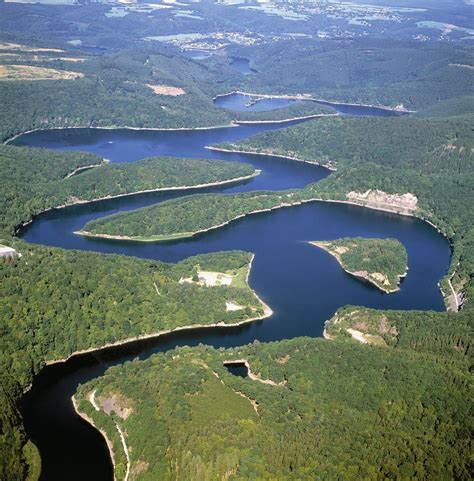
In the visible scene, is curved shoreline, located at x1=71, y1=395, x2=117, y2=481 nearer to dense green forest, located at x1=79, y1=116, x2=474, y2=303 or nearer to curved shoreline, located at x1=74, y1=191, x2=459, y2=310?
curved shoreline, located at x1=74, y1=191, x2=459, y2=310

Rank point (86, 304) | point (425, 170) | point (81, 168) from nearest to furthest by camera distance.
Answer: point (86, 304)
point (81, 168)
point (425, 170)

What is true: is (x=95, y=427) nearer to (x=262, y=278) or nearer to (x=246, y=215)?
(x=262, y=278)

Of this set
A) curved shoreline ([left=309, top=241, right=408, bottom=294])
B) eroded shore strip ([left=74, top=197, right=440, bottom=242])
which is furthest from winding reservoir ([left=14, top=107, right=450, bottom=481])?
eroded shore strip ([left=74, top=197, right=440, bottom=242])

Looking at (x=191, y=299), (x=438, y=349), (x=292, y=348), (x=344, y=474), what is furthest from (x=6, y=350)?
(x=438, y=349)

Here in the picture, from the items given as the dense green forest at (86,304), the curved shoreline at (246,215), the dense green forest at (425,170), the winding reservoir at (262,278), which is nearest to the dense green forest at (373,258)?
the winding reservoir at (262,278)

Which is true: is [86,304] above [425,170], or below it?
above

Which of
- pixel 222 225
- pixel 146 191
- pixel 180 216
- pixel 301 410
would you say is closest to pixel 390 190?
pixel 222 225

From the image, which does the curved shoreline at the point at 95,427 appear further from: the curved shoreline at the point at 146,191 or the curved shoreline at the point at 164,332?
the curved shoreline at the point at 146,191
